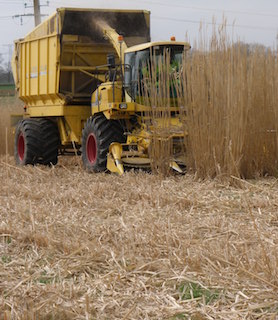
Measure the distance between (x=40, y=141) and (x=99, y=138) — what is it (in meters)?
2.34

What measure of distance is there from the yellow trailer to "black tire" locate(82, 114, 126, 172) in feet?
0.06

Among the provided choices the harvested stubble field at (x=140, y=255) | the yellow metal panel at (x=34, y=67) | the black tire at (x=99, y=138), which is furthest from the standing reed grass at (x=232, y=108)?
the yellow metal panel at (x=34, y=67)

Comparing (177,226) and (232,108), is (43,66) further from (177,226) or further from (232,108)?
(177,226)

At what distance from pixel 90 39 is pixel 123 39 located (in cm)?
75

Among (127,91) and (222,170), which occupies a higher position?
(127,91)

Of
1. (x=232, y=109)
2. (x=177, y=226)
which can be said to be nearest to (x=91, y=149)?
(x=232, y=109)

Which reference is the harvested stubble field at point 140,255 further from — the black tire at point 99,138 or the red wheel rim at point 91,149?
the red wheel rim at point 91,149

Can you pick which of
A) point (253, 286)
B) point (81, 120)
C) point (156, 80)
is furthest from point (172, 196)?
point (81, 120)

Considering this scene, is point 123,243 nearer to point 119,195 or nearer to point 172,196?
point 172,196

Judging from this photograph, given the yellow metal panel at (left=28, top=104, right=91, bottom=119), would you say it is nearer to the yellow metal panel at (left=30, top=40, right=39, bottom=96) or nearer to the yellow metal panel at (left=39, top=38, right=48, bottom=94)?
the yellow metal panel at (left=39, top=38, right=48, bottom=94)

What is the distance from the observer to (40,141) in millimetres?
12609

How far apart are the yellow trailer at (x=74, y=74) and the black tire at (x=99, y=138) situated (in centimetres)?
2

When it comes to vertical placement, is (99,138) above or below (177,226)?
above

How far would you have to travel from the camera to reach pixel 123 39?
11.9 m
